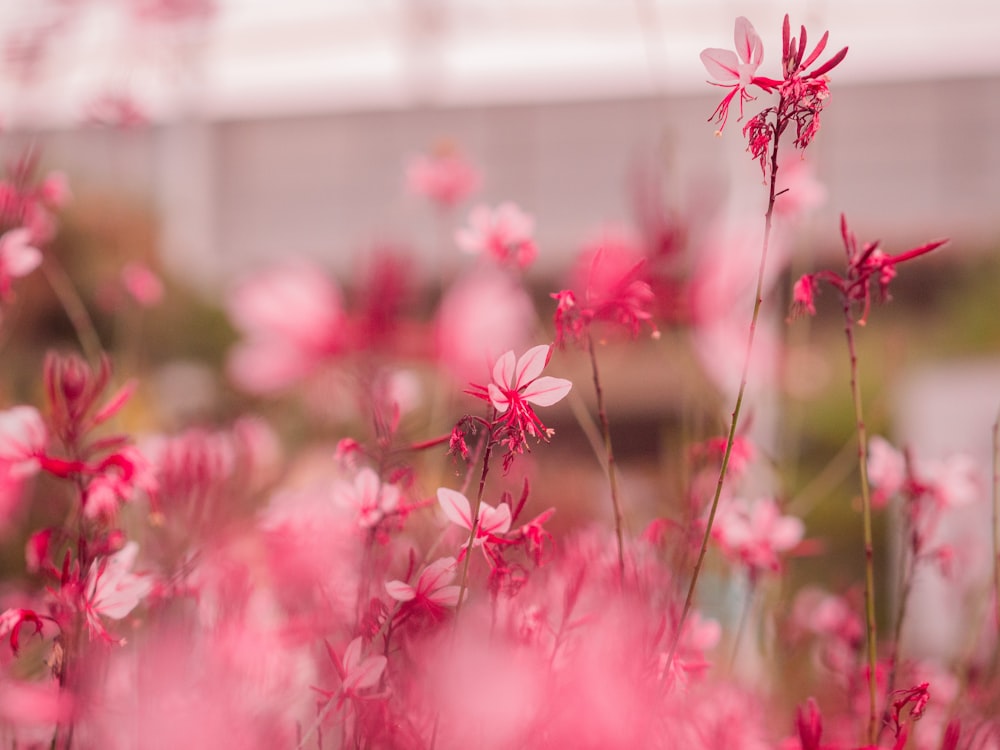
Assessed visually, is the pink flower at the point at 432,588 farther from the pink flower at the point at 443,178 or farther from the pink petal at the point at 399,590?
the pink flower at the point at 443,178

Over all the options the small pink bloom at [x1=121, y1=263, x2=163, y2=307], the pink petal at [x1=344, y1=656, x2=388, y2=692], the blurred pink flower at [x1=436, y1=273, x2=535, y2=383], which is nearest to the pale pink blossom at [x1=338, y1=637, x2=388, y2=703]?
the pink petal at [x1=344, y1=656, x2=388, y2=692]

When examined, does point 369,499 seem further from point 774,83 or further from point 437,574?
point 774,83

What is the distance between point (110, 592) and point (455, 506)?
123 millimetres

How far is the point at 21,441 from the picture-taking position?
0.32 m

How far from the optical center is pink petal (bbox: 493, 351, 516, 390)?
269mm

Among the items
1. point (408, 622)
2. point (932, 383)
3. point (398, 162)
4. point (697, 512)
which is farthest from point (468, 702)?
point (398, 162)

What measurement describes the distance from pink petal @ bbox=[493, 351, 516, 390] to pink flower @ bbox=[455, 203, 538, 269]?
0.12 metres

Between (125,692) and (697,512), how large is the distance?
0.92 ft

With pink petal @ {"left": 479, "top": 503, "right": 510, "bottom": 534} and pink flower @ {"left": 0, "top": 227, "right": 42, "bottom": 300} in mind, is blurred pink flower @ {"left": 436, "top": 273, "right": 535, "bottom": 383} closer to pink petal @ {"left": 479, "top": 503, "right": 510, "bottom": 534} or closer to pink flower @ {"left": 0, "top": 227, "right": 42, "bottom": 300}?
pink petal @ {"left": 479, "top": 503, "right": 510, "bottom": 534}

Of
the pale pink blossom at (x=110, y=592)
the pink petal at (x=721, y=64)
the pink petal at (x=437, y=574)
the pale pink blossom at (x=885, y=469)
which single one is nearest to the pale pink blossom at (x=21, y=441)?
the pale pink blossom at (x=110, y=592)

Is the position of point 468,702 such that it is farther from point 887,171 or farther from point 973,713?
point 887,171

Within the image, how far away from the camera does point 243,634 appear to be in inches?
16.3

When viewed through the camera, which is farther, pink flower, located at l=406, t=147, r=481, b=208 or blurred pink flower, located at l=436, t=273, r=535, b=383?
pink flower, located at l=406, t=147, r=481, b=208

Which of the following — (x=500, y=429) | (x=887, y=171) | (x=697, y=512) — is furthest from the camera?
(x=887, y=171)
